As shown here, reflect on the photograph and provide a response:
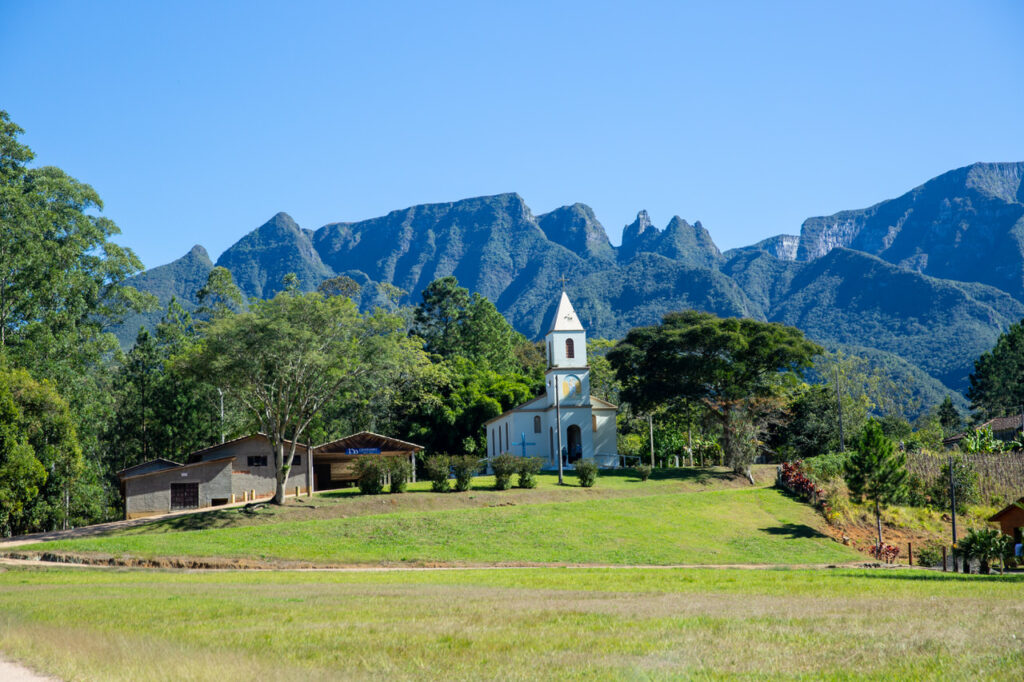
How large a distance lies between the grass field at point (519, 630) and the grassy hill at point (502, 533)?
921cm

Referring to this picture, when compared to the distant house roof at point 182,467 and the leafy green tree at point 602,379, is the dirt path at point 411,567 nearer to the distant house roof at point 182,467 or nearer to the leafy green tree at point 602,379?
the distant house roof at point 182,467

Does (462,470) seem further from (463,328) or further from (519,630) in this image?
(463,328)

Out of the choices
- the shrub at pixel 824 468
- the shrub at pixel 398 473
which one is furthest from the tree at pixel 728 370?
the shrub at pixel 398 473

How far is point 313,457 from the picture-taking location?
166ft

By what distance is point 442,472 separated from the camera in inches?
1740

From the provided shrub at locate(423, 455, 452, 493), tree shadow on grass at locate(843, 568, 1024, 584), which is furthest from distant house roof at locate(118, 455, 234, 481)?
tree shadow on grass at locate(843, 568, 1024, 584)

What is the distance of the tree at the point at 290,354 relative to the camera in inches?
1553

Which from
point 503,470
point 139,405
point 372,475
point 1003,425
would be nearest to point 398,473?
point 372,475

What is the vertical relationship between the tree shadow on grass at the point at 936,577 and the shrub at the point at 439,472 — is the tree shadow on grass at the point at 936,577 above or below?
below

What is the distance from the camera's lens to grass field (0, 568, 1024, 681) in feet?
36.6

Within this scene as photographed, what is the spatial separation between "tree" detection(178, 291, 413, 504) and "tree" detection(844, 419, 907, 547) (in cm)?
2316

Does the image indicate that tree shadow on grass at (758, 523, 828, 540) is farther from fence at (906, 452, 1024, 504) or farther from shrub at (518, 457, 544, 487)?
shrub at (518, 457, 544, 487)

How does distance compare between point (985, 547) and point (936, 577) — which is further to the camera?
point (985, 547)

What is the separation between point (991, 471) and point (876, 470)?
12.5 metres
